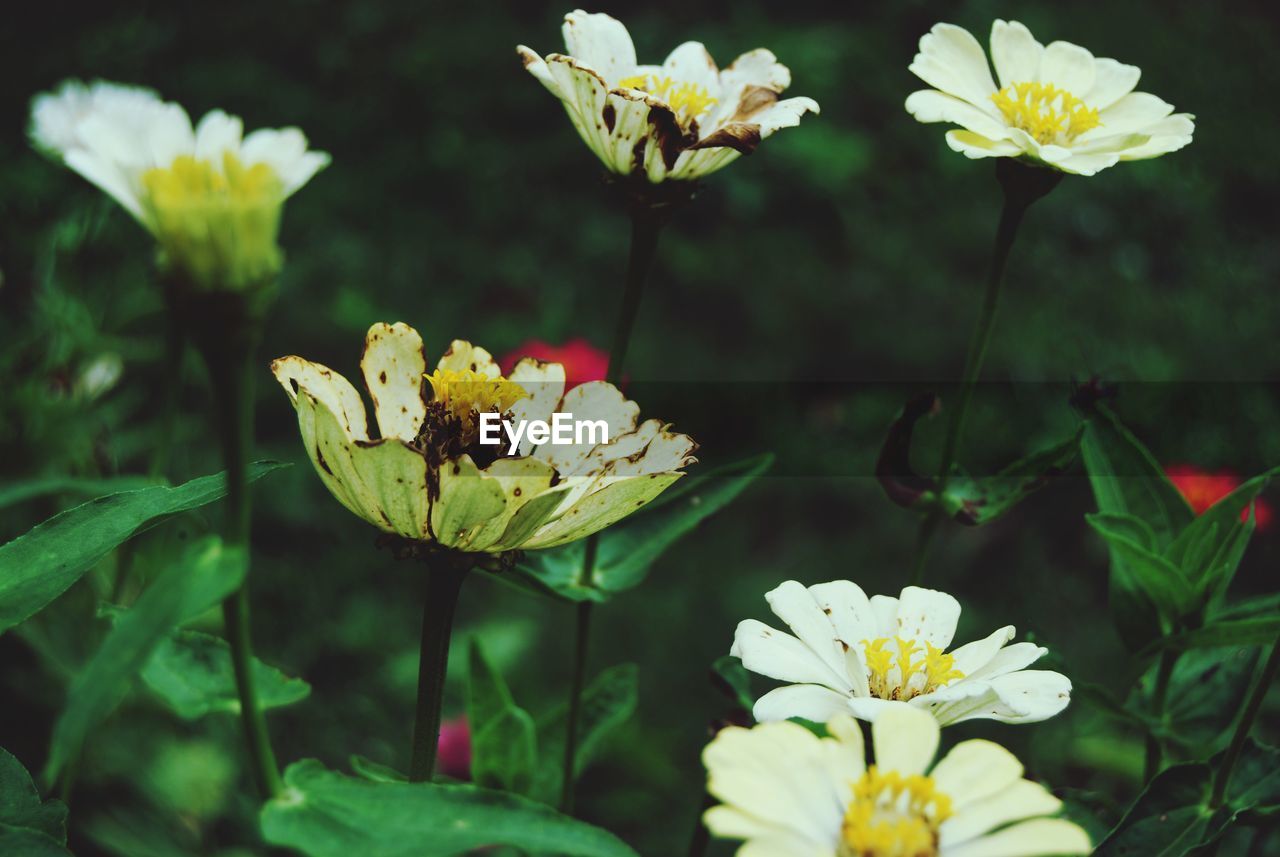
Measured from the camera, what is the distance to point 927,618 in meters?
0.57

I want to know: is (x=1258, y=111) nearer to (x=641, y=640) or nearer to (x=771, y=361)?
(x=771, y=361)

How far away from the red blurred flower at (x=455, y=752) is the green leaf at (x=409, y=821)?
70cm

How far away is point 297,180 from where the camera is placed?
390mm

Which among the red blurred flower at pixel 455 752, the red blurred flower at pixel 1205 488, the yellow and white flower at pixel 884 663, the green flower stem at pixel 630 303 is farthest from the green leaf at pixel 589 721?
the red blurred flower at pixel 1205 488

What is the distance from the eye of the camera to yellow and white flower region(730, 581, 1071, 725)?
1.63ft

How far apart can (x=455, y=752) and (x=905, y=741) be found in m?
0.80

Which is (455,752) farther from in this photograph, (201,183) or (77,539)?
(201,183)

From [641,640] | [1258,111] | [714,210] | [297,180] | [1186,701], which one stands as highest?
[1258,111]

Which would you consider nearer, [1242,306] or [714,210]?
[1242,306]

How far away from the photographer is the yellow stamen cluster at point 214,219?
36 cm

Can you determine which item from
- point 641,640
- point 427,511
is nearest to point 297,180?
point 427,511

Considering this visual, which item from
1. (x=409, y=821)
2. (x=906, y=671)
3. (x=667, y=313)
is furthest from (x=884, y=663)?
(x=667, y=313)

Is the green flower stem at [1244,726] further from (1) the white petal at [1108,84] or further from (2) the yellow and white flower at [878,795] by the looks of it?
(1) the white petal at [1108,84]

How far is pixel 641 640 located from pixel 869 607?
0.89 meters
